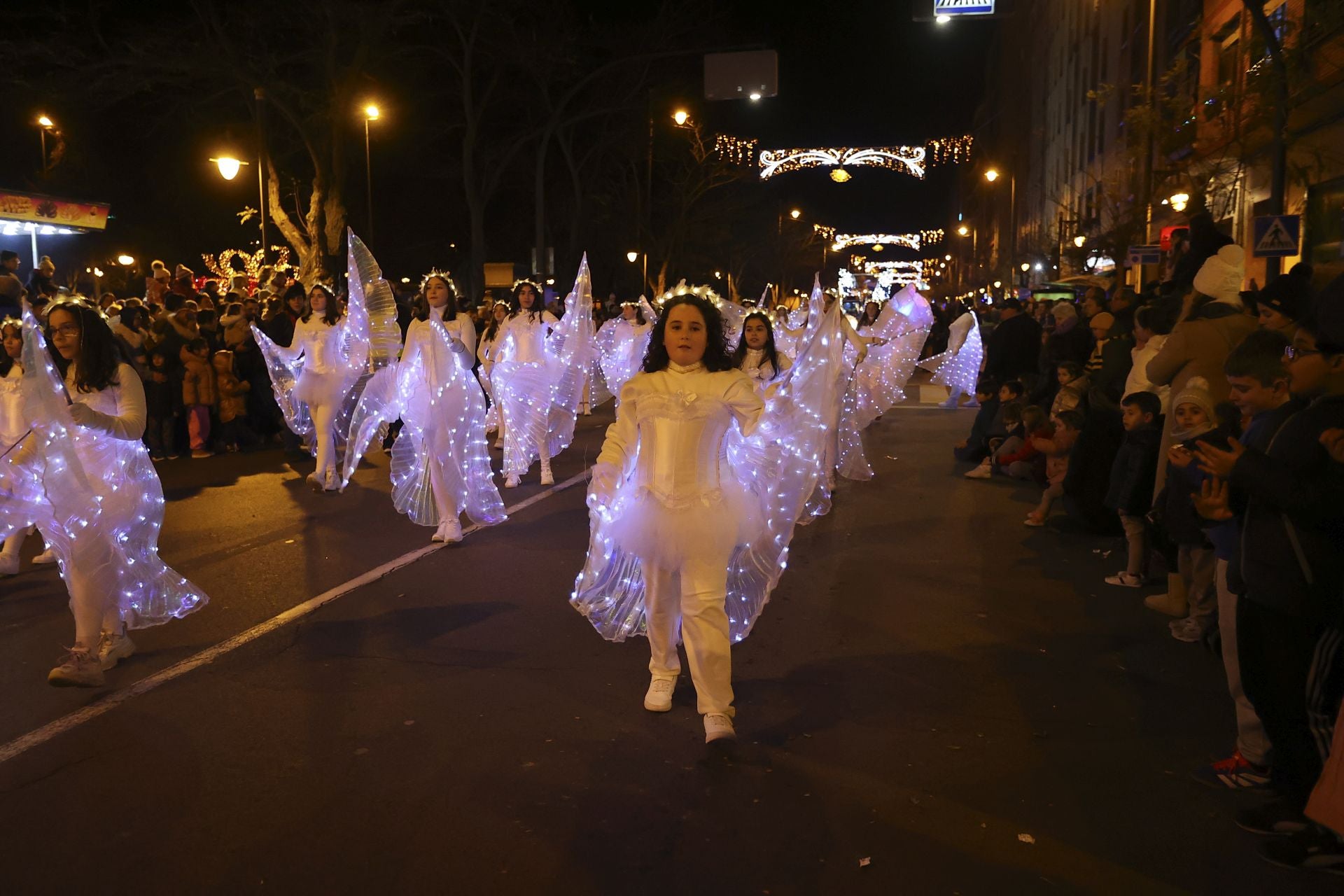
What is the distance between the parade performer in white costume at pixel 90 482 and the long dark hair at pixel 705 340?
98.6 inches

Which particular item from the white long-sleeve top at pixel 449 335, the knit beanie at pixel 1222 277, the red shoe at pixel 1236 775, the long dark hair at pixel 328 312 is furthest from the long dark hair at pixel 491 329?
the red shoe at pixel 1236 775

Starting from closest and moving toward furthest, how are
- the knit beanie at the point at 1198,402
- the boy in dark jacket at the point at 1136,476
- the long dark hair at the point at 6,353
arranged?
the knit beanie at the point at 1198,402 → the long dark hair at the point at 6,353 → the boy in dark jacket at the point at 1136,476

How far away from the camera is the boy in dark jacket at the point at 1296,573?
3625 mm

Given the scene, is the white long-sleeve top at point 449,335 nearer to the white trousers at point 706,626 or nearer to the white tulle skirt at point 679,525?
the white tulle skirt at point 679,525

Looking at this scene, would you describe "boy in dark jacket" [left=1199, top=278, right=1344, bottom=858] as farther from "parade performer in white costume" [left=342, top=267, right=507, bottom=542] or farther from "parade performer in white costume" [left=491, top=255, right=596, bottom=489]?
"parade performer in white costume" [left=491, top=255, right=596, bottom=489]

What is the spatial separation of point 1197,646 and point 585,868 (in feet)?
12.6

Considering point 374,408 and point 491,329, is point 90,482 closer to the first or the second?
point 374,408

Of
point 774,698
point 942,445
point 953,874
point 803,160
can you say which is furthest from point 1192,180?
point 803,160

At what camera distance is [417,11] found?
966 inches

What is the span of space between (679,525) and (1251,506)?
207 centimetres

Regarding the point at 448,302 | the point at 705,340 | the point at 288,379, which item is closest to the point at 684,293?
the point at 705,340

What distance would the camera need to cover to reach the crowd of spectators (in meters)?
3.67

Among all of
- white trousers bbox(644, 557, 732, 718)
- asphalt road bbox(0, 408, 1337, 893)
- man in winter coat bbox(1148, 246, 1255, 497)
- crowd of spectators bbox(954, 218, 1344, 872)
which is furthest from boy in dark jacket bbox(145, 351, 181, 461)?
man in winter coat bbox(1148, 246, 1255, 497)

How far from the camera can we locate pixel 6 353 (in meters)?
7.15
